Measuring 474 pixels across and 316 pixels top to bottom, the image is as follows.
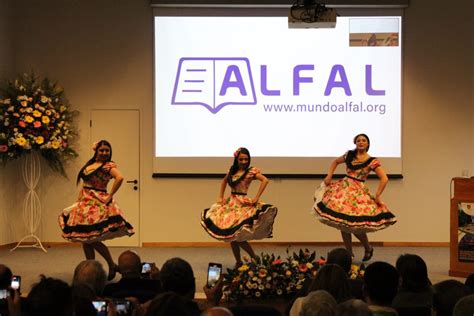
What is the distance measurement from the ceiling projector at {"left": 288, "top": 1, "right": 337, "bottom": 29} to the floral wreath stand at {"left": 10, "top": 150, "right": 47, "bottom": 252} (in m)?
4.25

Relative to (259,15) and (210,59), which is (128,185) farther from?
(259,15)

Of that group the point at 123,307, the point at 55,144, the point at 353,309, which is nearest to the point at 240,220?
the point at 55,144

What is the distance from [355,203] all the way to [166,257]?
273 cm

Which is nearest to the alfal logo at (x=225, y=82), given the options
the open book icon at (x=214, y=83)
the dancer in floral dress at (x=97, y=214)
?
the open book icon at (x=214, y=83)

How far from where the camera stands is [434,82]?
10.9 meters

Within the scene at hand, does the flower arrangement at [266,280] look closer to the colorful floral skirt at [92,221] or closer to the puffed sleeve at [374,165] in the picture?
the colorful floral skirt at [92,221]

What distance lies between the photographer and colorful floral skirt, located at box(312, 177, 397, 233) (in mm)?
8352

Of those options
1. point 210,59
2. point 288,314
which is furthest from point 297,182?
point 288,314

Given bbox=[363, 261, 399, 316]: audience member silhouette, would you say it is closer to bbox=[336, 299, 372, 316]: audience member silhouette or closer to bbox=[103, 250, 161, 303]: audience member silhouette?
bbox=[336, 299, 372, 316]: audience member silhouette

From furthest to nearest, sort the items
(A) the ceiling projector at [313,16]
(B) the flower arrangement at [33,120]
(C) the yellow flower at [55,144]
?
(C) the yellow flower at [55,144] < (B) the flower arrangement at [33,120] < (A) the ceiling projector at [313,16]

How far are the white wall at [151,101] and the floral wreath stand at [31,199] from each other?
146 millimetres

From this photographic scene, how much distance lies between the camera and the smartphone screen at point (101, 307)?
3160 millimetres

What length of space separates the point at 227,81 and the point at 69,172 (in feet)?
8.83

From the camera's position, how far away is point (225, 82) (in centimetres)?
1069
